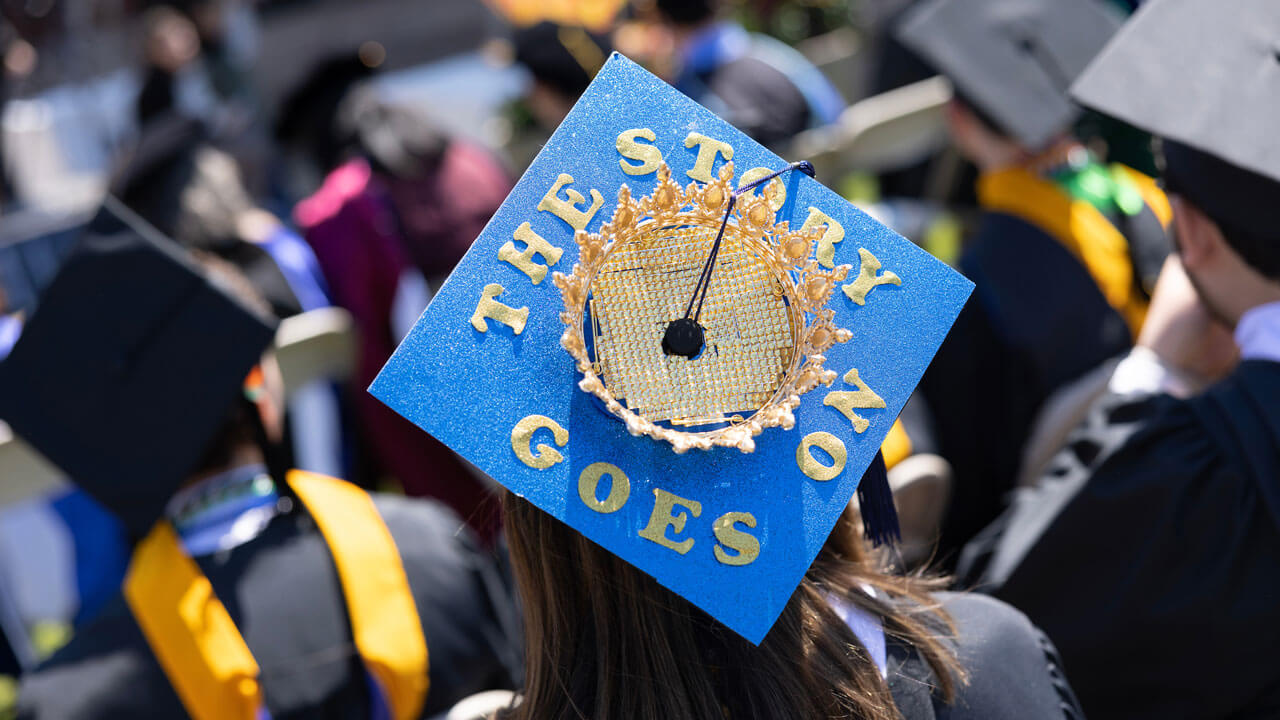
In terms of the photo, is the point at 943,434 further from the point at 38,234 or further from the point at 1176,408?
the point at 38,234

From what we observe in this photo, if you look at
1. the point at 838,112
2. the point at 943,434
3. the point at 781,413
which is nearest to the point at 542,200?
the point at 781,413

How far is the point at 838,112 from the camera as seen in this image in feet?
16.1

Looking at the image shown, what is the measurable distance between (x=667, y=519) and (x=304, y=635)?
1.08 meters

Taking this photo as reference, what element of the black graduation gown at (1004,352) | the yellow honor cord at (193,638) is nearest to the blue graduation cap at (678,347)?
the yellow honor cord at (193,638)

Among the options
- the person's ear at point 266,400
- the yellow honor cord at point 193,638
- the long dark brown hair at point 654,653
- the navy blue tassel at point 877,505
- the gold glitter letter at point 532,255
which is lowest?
the yellow honor cord at point 193,638

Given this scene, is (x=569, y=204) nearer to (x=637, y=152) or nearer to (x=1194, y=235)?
(x=637, y=152)

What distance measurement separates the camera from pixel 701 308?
1.12 meters

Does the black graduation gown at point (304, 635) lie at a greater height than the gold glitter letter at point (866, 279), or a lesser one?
lesser

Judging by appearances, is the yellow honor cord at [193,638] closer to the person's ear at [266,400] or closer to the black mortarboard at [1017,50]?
the person's ear at [266,400]

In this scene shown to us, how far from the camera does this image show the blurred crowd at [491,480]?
1766 mm

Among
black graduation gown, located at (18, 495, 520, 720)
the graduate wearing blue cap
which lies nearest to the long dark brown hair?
the graduate wearing blue cap

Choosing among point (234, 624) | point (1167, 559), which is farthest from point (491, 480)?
point (1167, 559)

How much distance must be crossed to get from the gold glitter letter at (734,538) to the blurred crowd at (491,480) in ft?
0.56

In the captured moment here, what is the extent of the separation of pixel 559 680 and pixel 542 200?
58 centimetres
